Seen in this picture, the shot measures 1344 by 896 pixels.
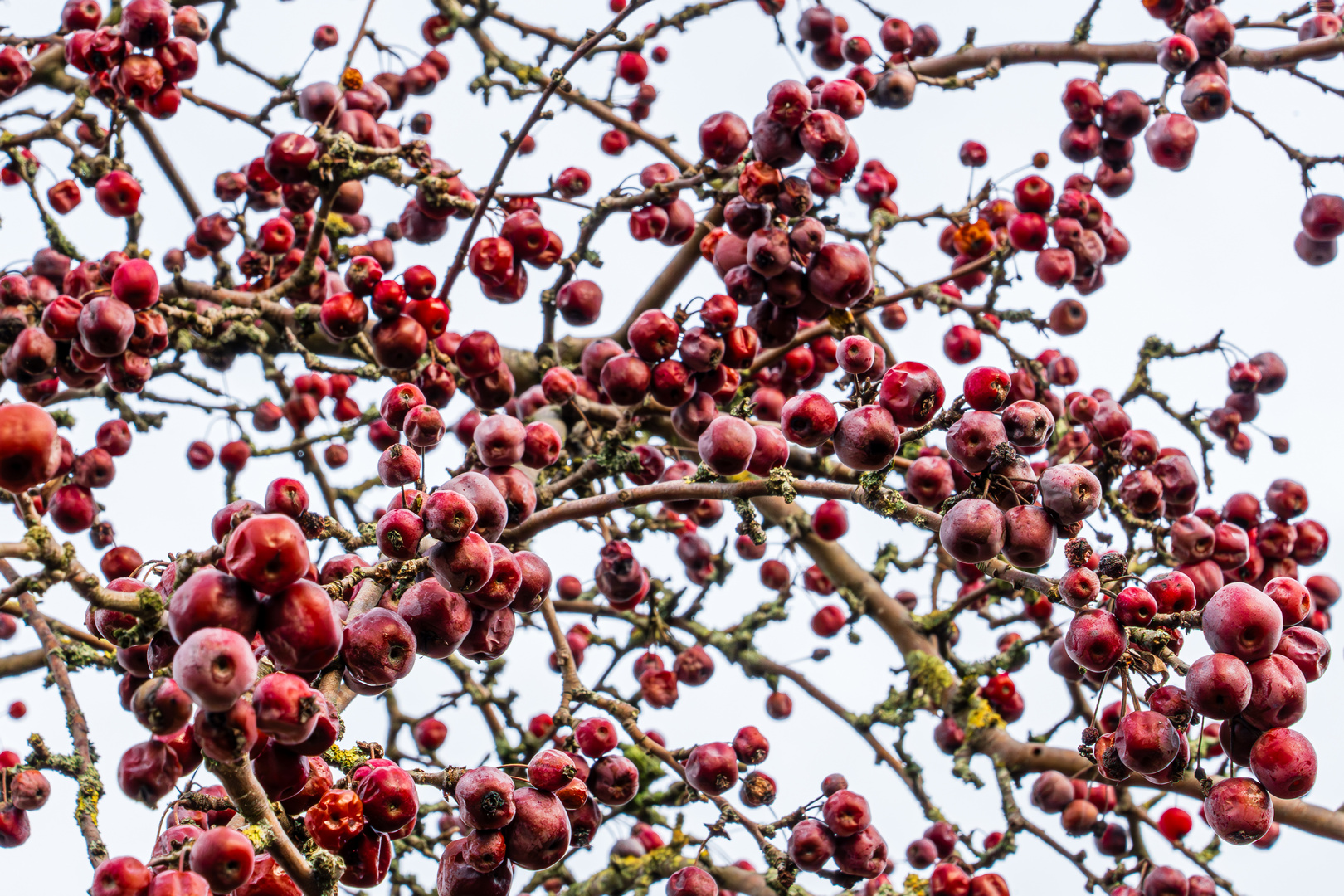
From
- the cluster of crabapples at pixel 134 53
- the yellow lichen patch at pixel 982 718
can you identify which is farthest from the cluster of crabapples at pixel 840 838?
the cluster of crabapples at pixel 134 53

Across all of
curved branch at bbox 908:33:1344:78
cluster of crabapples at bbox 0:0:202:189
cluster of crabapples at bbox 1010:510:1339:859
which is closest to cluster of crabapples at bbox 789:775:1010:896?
cluster of crabapples at bbox 1010:510:1339:859

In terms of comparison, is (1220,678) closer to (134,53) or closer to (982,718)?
(982,718)

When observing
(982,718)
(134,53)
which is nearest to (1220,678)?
(982,718)

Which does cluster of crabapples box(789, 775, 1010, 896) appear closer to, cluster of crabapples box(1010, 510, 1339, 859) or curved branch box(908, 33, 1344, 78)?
cluster of crabapples box(1010, 510, 1339, 859)

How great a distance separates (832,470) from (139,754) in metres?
1.94

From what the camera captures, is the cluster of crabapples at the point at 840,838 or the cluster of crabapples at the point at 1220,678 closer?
the cluster of crabapples at the point at 1220,678

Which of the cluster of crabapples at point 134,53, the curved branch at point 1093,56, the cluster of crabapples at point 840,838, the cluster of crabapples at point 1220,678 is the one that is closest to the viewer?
the cluster of crabapples at point 1220,678

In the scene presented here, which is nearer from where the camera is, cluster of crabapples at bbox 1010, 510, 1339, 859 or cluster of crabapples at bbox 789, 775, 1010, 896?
cluster of crabapples at bbox 1010, 510, 1339, 859

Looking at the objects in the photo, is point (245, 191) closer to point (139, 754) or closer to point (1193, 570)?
point (139, 754)

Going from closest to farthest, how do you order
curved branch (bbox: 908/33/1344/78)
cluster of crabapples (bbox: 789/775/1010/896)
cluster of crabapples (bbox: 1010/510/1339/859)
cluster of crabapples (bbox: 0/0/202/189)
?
cluster of crabapples (bbox: 1010/510/1339/859) < cluster of crabapples (bbox: 789/775/1010/896) < cluster of crabapples (bbox: 0/0/202/189) < curved branch (bbox: 908/33/1344/78)

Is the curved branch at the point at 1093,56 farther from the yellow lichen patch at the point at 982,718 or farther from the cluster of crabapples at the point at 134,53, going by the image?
the cluster of crabapples at the point at 134,53

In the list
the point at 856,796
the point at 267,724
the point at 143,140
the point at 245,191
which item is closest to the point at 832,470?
the point at 856,796

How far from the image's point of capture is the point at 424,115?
14.2ft

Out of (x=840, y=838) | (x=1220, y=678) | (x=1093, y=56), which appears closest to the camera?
(x=1220, y=678)
